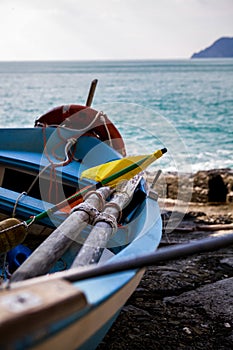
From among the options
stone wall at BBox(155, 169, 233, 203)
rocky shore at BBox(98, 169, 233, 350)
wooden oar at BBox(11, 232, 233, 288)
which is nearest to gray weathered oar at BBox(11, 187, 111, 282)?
wooden oar at BBox(11, 232, 233, 288)

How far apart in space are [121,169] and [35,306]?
7.94ft

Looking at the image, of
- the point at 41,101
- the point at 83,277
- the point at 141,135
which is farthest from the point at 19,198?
the point at 41,101

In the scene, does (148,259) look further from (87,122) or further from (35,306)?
(87,122)

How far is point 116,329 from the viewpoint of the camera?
340 cm

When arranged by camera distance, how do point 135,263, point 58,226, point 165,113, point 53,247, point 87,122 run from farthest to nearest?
point 165,113 < point 87,122 < point 58,226 < point 53,247 < point 135,263

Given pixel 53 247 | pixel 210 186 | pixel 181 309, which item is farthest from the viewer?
pixel 210 186

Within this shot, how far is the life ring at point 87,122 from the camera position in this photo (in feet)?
17.0

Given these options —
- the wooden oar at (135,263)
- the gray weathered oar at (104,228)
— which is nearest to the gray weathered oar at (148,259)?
the wooden oar at (135,263)

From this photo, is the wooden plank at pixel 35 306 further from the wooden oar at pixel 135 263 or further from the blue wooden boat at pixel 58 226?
the wooden oar at pixel 135 263

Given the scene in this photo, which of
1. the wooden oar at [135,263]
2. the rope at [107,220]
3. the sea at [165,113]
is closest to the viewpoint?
the wooden oar at [135,263]

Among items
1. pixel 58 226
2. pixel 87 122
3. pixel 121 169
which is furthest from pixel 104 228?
pixel 87 122

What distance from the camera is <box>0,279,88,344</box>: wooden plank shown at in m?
1.38

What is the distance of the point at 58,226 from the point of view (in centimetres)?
324

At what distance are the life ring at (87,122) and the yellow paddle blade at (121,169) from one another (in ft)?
4.03
